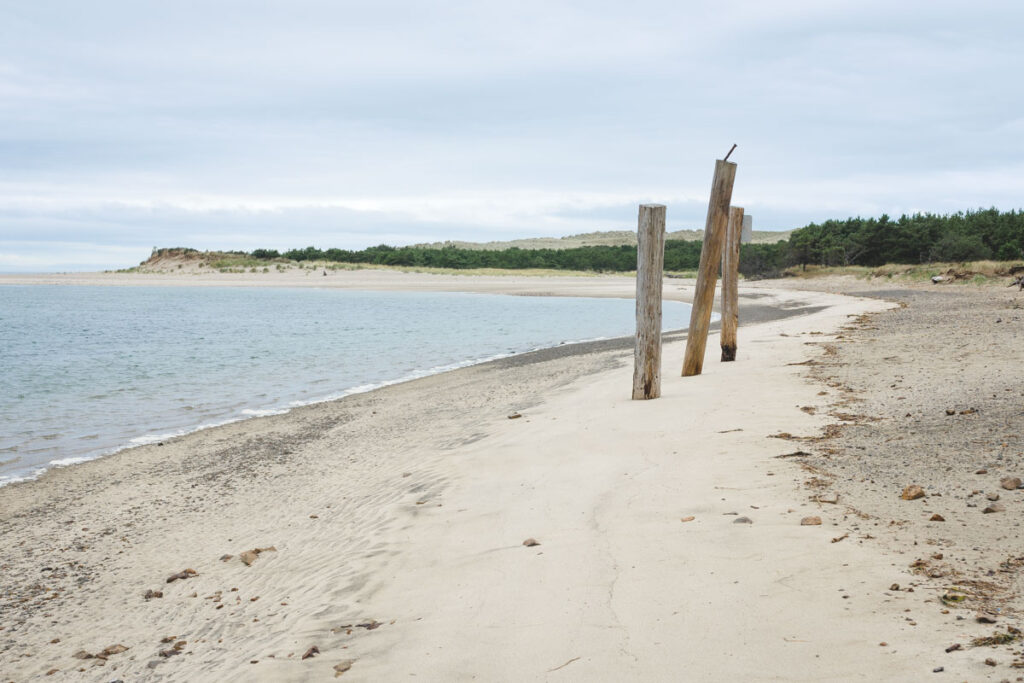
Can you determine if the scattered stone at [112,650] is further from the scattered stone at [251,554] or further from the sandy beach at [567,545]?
the scattered stone at [251,554]

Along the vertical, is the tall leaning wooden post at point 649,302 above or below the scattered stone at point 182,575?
above

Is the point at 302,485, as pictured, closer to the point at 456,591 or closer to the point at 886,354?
the point at 456,591

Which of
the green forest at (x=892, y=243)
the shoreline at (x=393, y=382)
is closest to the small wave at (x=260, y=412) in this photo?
the shoreline at (x=393, y=382)

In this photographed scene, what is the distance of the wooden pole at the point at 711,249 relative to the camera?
10156 mm

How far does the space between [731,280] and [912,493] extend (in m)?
7.62

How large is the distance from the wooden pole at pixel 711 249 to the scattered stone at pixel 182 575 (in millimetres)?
7151

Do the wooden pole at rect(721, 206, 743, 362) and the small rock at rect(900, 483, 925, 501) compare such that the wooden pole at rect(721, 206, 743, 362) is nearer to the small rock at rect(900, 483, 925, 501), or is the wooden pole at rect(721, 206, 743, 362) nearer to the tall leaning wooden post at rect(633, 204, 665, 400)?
the tall leaning wooden post at rect(633, 204, 665, 400)

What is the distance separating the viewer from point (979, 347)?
9805mm

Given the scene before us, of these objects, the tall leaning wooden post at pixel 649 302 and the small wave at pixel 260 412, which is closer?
the tall leaning wooden post at pixel 649 302

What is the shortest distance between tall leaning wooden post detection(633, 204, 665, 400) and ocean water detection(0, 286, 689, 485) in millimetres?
6140

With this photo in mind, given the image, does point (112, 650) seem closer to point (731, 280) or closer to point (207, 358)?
point (731, 280)

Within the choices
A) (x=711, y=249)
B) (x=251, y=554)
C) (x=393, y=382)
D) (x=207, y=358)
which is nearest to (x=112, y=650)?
(x=251, y=554)

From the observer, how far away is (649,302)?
8.71 meters

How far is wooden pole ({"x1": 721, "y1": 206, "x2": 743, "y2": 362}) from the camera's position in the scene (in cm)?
1130
